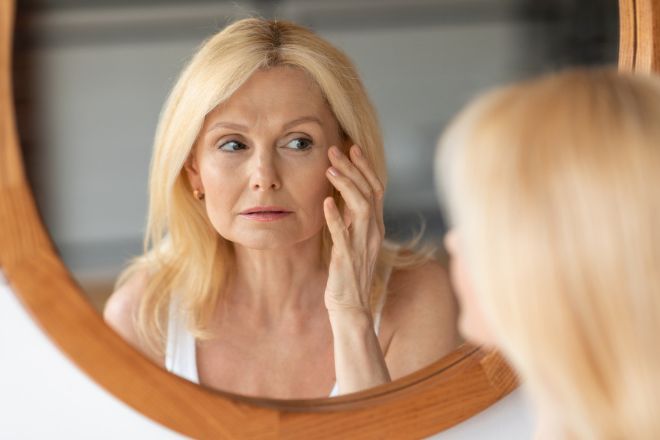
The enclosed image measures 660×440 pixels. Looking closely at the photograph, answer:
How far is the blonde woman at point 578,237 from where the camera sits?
47 cm

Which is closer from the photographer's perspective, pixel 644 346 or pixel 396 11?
pixel 644 346

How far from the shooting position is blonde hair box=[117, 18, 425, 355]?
0.65 metres

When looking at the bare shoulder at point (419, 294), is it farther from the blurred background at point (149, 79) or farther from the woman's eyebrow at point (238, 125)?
the woman's eyebrow at point (238, 125)

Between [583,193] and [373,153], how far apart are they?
241 millimetres

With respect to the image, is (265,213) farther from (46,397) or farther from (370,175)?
(46,397)

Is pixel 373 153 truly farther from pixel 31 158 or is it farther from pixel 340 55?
pixel 31 158

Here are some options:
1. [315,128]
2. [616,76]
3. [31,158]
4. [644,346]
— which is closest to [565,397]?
[644,346]

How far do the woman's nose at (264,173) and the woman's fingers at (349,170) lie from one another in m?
0.05

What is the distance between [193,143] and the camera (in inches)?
25.9

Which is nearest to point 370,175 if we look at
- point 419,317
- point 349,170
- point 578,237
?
point 349,170

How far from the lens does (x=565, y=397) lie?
493 mm

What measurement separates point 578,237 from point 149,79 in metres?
0.33

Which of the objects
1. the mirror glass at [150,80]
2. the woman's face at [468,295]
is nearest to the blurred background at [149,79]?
the mirror glass at [150,80]

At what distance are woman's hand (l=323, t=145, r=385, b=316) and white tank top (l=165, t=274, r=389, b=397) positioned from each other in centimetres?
7
